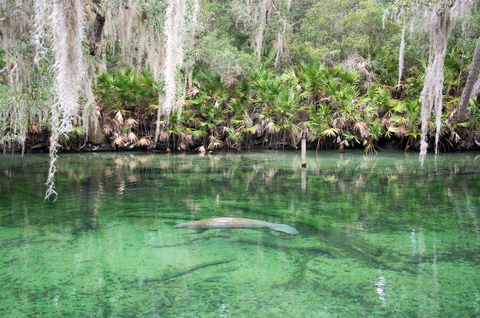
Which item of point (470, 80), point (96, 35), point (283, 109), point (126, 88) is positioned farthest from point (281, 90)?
point (470, 80)

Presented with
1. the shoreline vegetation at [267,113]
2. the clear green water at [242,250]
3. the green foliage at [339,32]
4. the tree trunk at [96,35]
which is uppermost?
the green foliage at [339,32]

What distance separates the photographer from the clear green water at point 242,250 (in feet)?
10.0

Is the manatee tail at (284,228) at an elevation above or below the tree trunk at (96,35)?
below

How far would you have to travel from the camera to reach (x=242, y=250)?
4238mm

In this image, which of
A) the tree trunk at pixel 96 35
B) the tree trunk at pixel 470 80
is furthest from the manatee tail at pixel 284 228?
the tree trunk at pixel 96 35

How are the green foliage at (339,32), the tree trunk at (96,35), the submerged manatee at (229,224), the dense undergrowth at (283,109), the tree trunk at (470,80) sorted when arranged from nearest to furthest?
the submerged manatee at (229,224) → the tree trunk at (470,80) → the tree trunk at (96,35) → the dense undergrowth at (283,109) → the green foliage at (339,32)

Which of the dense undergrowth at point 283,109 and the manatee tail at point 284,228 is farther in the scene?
the dense undergrowth at point 283,109

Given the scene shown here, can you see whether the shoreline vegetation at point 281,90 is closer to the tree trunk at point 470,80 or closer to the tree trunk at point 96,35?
the tree trunk at point 96,35

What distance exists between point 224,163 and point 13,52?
21.6 feet

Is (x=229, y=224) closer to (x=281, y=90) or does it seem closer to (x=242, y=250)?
(x=242, y=250)

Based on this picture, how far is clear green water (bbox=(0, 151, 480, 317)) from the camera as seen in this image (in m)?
3.06

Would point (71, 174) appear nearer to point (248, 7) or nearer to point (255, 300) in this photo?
point (255, 300)

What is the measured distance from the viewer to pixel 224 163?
12.1 metres

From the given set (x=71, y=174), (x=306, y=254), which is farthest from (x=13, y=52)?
(x=306, y=254)
